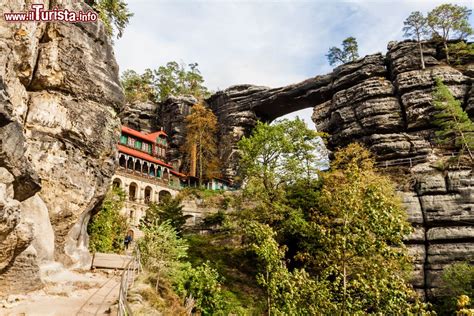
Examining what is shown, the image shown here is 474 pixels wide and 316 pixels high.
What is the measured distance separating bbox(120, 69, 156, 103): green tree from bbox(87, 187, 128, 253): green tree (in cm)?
4344

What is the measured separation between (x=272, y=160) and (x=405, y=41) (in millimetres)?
28278

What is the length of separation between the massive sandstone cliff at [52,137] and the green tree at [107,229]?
2734 millimetres

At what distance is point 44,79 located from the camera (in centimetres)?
1642

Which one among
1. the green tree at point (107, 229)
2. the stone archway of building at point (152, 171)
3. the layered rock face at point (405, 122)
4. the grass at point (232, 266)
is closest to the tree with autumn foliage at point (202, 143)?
the layered rock face at point (405, 122)

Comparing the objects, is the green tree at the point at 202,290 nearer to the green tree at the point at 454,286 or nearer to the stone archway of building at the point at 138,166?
the green tree at the point at 454,286

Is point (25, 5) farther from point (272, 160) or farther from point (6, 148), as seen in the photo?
point (272, 160)

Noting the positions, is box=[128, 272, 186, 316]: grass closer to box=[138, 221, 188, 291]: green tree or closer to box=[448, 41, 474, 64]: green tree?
box=[138, 221, 188, 291]: green tree

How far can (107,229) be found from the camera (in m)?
20.8

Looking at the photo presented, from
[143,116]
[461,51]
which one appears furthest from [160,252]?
[143,116]

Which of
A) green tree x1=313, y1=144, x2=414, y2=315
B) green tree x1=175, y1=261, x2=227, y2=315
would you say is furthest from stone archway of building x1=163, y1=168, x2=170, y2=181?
green tree x1=313, y1=144, x2=414, y2=315

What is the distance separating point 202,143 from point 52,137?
3452 centimetres

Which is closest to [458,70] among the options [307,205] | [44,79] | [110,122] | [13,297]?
[307,205]

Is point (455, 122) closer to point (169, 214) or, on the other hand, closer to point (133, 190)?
point (169, 214)

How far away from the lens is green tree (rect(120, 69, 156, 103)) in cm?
6406
